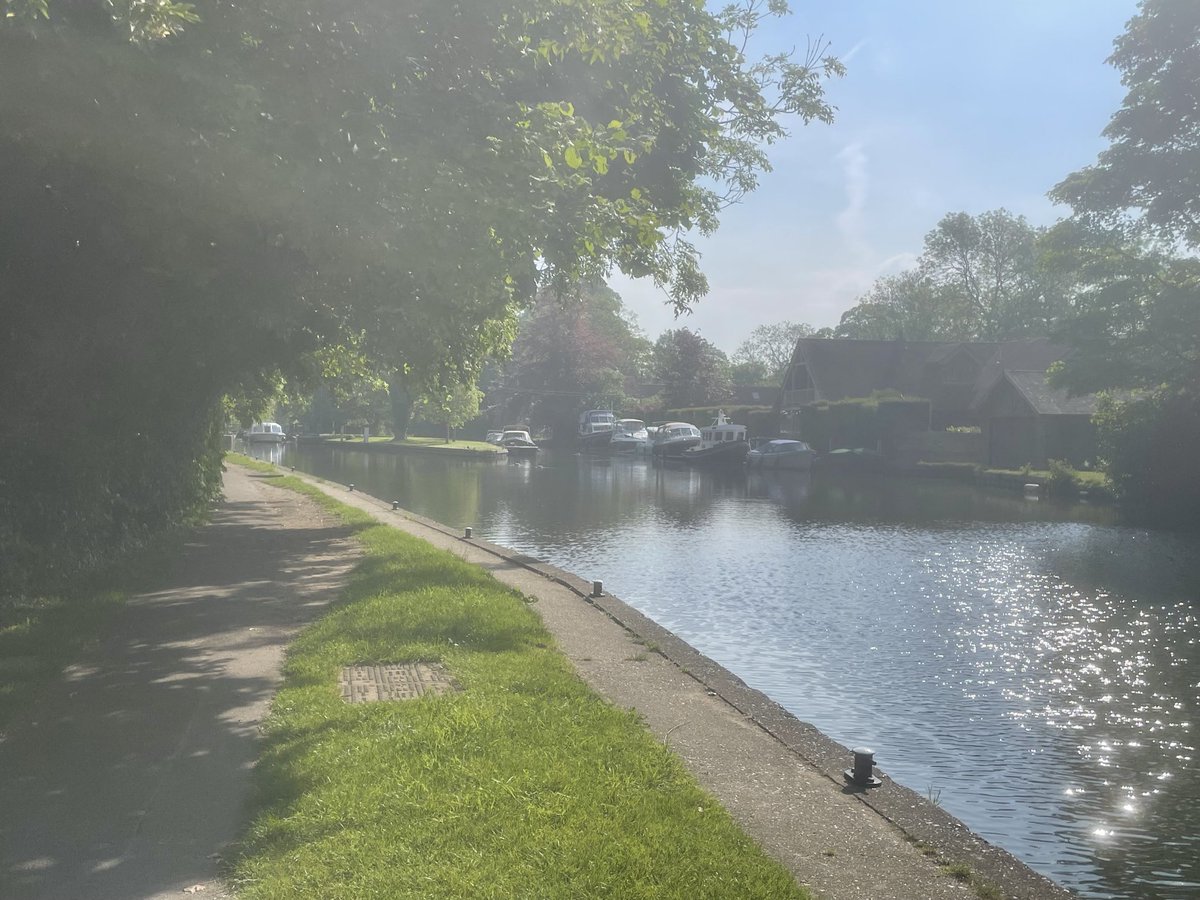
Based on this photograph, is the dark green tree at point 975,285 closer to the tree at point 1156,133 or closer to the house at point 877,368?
the house at point 877,368

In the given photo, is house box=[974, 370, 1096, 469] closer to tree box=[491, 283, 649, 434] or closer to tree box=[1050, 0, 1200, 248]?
tree box=[1050, 0, 1200, 248]

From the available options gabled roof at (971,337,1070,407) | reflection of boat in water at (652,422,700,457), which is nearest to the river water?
gabled roof at (971,337,1070,407)

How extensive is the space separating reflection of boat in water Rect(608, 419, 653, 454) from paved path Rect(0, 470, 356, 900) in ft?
215

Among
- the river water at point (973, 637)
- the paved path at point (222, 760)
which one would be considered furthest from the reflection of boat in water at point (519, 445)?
the paved path at point (222, 760)

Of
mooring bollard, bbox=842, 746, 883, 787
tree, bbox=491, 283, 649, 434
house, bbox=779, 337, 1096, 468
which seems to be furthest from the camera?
tree, bbox=491, 283, 649, 434

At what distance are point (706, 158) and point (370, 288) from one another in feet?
36.0

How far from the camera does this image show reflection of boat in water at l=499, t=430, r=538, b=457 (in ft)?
247

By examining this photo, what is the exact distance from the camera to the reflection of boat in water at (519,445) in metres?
75.4

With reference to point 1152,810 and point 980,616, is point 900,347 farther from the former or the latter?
point 1152,810

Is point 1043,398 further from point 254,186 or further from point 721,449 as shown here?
point 254,186

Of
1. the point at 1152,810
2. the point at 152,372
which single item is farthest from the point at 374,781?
the point at 152,372

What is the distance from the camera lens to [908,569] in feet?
70.8

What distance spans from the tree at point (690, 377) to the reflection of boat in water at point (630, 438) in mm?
6470

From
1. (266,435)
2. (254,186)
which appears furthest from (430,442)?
(254,186)
